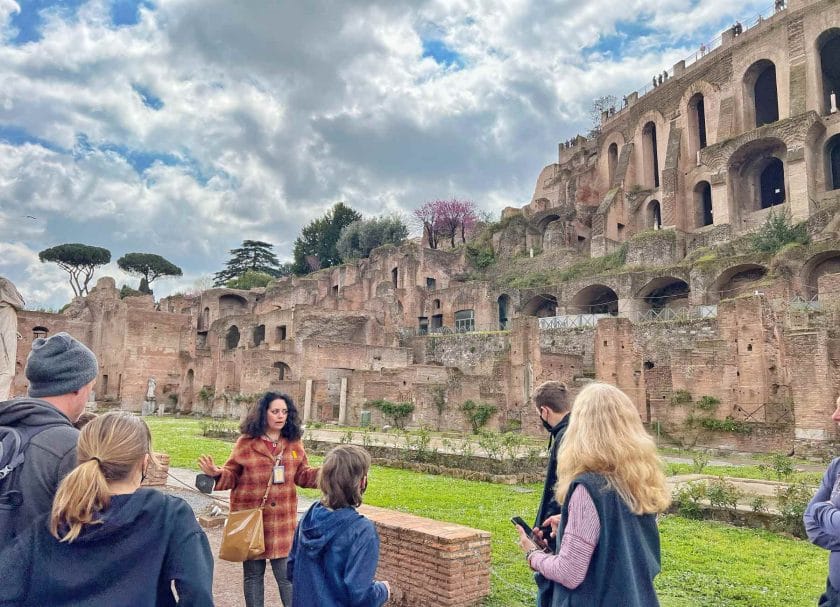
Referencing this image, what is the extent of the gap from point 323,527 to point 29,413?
1.37 meters

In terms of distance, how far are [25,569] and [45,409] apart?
0.64 m

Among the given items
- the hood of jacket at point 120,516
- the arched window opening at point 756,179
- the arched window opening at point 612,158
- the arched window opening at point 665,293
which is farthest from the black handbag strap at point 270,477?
the arched window opening at point 612,158

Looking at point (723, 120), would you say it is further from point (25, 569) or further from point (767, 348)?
point (25, 569)

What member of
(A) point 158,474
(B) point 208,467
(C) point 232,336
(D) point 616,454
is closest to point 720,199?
(A) point 158,474

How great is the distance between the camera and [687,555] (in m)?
6.36

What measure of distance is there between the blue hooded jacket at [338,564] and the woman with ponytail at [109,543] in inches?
31.7

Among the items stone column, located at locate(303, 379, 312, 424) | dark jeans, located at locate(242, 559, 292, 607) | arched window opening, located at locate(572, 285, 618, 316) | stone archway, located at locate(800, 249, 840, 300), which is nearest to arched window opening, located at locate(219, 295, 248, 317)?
stone column, located at locate(303, 379, 312, 424)

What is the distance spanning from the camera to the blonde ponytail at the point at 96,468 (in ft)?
6.42

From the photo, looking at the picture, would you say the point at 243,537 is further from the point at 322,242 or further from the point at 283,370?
the point at 322,242

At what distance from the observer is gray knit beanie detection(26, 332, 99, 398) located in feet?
8.50

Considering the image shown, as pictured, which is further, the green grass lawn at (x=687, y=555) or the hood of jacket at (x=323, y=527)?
the green grass lawn at (x=687, y=555)

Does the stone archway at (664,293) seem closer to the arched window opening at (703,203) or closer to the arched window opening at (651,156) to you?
the arched window opening at (703,203)

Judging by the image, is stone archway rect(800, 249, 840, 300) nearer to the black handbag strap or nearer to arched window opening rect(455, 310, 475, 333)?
arched window opening rect(455, 310, 475, 333)

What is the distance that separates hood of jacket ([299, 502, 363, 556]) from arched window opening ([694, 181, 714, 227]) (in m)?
42.9
